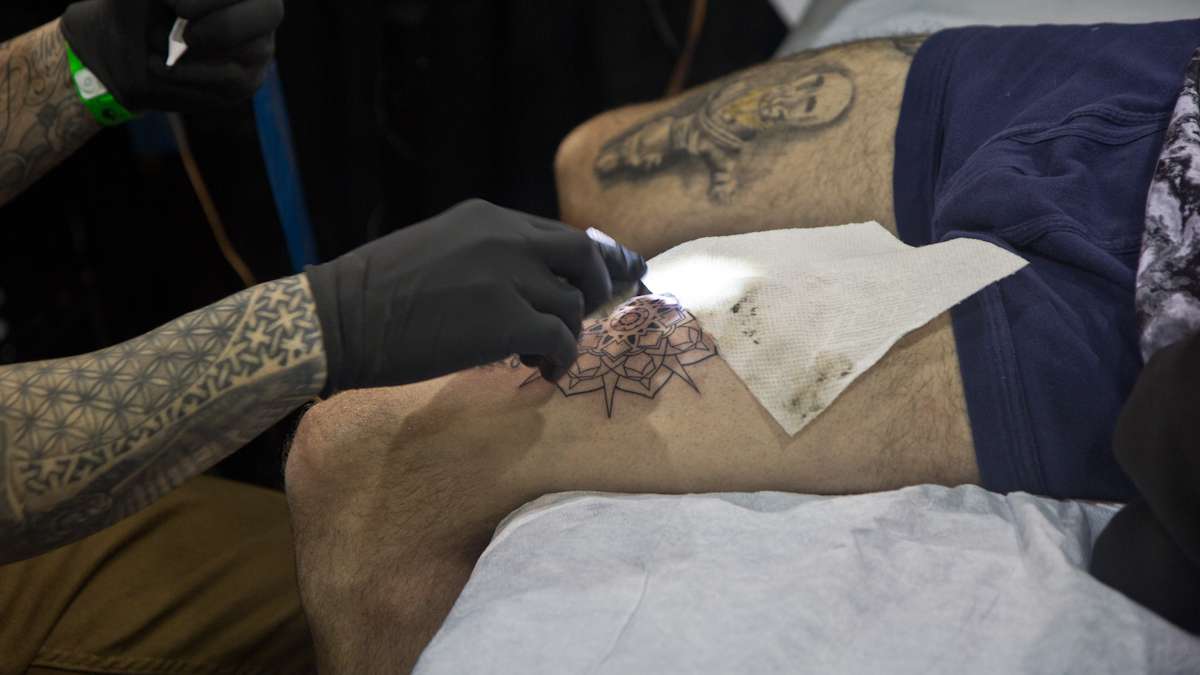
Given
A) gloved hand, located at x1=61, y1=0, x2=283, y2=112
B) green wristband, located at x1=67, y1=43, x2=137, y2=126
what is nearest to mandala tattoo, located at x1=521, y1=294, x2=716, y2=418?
gloved hand, located at x1=61, y1=0, x2=283, y2=112

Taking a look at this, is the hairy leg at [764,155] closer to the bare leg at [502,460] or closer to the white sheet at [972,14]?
the white sheet at [972,14]

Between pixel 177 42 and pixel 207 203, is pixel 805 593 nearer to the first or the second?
pixel 177 42

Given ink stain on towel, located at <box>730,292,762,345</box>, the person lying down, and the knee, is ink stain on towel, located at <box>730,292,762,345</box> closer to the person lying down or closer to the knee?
the person lying down

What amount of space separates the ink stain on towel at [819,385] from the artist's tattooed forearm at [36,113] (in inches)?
36.4

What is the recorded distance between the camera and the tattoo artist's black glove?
0.75 m

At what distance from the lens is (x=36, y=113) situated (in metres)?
1.08

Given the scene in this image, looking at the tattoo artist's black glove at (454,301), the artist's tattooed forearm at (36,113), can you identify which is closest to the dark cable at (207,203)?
the artist's tattooed forearm at (36,113)

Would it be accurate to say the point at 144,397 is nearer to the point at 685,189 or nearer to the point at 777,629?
the point at 777,629

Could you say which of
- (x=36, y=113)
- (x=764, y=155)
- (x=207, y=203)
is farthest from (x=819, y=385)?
(x=207, y=203)

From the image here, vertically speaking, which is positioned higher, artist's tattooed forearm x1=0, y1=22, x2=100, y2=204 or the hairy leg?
artist's tattooed forearm x1=0, y1=22, x2=100, y2=204

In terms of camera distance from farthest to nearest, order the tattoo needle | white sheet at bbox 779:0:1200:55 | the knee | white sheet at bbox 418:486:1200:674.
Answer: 1. white sheet at bbox 779:0:1200:55
2. the tattoo needle
3. the knee
4. white sheet at bbox 418:486:1200:674

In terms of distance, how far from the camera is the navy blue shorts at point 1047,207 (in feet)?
2.43

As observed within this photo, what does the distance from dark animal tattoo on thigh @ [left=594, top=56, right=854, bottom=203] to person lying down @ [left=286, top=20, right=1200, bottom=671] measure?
6.1 inches

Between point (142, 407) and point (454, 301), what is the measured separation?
27 cm
